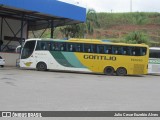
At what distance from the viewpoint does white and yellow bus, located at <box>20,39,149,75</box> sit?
31.0m

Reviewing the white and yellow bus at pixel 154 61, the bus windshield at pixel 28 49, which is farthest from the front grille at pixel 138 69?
the bus windshield at pixel 28 49

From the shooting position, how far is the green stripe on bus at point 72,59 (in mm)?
31000

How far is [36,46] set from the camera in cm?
3136

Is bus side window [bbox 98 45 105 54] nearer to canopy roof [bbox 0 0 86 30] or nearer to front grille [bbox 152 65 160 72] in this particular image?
front grille [bbox 152 65 160 72]

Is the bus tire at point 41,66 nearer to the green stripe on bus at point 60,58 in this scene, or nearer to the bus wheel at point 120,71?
the green stripe on bus at point 60,58

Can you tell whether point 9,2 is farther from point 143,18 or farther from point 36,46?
point 143,18

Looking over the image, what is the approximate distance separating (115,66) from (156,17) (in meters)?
59.2

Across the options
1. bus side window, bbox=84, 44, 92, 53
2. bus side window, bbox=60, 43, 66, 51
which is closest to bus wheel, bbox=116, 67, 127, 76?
bus side window, bbox=84, 44, 92, 53

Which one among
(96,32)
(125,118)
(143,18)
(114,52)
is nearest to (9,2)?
(114,52)

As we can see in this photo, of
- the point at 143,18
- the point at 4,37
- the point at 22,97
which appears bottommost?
the point at 22,97

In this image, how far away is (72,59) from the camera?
31047 millimetres

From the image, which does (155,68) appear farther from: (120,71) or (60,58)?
(60,58)

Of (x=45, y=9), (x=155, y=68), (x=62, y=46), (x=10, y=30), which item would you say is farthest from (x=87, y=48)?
(x=10, y=30)

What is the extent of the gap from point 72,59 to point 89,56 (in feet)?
4.45
